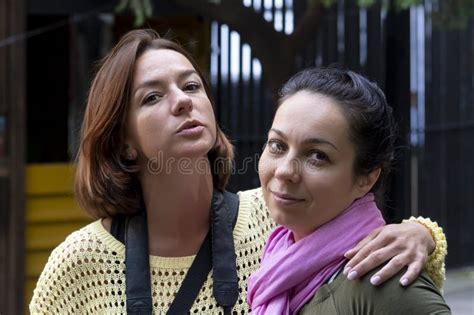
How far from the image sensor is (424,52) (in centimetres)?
932

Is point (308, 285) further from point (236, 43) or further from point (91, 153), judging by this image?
point (236, 43)

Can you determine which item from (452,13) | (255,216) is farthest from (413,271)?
(452,13)

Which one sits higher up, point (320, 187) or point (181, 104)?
point (181, 104)

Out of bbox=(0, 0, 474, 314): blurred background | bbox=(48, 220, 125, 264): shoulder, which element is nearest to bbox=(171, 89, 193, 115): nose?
bbox=(48, 220, 125, 264): shoulder

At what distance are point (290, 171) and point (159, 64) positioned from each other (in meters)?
1.15

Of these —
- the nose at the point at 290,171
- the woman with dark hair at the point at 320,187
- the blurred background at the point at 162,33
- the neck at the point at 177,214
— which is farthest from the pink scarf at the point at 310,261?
the blurred background at the point at 162,33

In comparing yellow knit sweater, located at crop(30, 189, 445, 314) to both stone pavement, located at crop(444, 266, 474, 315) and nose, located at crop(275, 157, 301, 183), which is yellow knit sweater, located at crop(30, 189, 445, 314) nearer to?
nose, located at crop(275, 157, 301, 183)

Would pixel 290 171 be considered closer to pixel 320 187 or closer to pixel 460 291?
pixel 320 187

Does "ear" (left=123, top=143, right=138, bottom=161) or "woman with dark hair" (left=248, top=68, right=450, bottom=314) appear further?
"ear" (left=123, top=143, right=138, bottom=161)

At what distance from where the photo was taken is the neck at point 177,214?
309 cm

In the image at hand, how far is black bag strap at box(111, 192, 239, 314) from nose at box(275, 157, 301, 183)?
3.27ft

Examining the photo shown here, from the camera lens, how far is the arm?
6.42 ft

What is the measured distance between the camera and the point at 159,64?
308 centimetres

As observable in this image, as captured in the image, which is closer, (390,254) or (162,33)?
(390,254)
